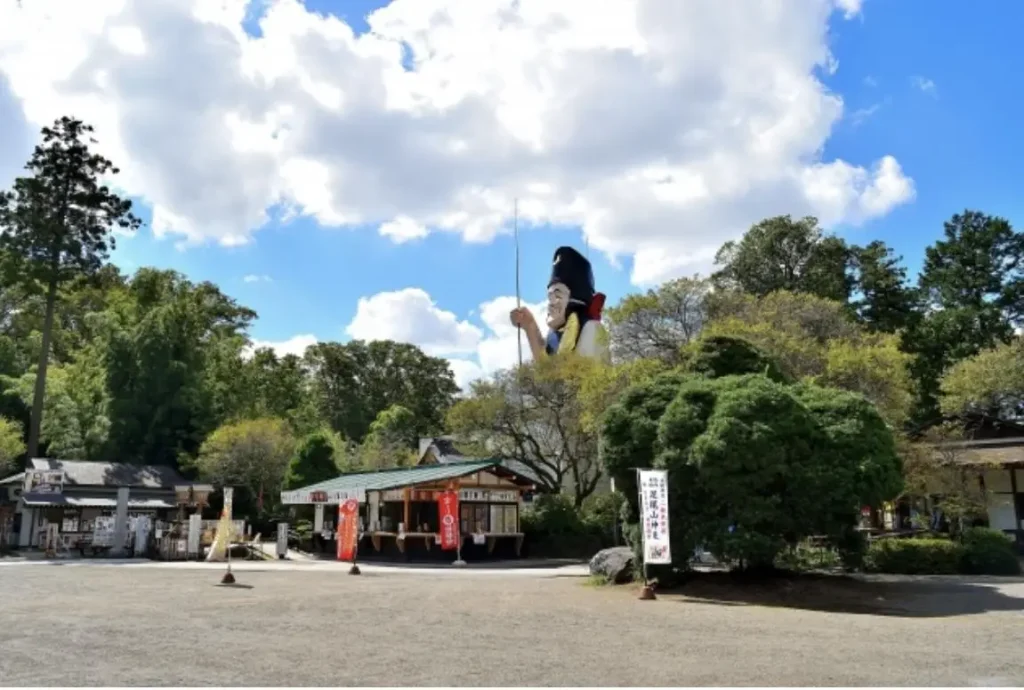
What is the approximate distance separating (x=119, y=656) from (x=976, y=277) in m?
44.4

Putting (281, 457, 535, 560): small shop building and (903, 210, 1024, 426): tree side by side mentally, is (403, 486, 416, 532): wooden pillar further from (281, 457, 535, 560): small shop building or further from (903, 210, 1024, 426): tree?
(903, 210, 1024, 426): tree

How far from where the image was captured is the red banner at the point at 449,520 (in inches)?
965

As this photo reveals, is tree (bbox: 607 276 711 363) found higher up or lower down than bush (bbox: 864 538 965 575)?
higher up

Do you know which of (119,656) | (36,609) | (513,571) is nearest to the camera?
(119,656)

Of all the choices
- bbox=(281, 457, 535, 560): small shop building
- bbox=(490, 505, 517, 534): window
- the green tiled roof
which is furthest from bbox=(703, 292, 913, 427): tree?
bbox=(490, 505, 517, 534): window

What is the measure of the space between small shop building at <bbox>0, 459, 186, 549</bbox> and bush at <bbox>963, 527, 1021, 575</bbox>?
26.4m

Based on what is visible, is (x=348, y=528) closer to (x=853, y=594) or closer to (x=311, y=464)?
(x=311, y=464)

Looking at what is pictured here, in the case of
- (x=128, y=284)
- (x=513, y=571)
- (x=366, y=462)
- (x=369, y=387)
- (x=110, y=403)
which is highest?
(x=128, y=284)

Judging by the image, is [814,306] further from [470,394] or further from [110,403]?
[110,403]

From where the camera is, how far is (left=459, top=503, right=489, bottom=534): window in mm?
25859

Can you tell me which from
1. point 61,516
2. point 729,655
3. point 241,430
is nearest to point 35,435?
point 61,516

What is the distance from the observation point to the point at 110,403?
37.6 m

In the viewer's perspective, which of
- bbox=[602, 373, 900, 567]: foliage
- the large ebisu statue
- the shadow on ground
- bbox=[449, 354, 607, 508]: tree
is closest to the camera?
the shadow on ground

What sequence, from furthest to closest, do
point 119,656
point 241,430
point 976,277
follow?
point 976,277, point 241,430, point 119,656
